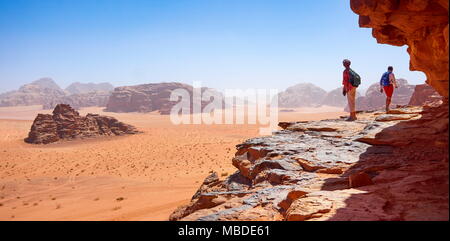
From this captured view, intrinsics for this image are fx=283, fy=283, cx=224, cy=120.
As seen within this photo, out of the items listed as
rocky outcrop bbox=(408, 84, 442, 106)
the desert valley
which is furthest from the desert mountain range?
the desert valley

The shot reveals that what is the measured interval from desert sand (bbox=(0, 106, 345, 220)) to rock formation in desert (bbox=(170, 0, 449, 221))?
12.3ft

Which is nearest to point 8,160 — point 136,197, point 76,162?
point 76,162

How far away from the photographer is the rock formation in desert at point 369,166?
12.4 ft

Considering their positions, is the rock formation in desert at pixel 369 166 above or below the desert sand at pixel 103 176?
above

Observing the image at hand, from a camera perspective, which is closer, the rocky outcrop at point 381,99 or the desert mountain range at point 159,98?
the rocky outcrop at point 381,99

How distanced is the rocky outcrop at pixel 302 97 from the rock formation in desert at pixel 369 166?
11218cm

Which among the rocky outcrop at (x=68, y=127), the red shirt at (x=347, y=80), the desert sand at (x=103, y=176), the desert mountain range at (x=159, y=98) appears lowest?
the desert sand at (x=103, y=176)

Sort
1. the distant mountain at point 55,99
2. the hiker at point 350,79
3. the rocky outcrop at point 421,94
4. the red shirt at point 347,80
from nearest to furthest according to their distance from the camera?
1. the hiker at point 350,79
2. the red shirt at point 347,80
3. the rocky outcrop at point 421,94
4. the distant mountain at point 55,99

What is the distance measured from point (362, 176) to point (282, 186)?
61.1 inches

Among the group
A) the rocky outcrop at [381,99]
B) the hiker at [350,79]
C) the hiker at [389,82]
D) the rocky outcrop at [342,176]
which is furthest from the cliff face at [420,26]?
the rocky outcrop at [381,99]

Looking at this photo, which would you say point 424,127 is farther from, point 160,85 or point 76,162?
point 160,85

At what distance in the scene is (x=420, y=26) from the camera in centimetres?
542

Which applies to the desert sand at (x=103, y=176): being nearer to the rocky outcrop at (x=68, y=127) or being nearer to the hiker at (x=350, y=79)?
the rocky outcrop at (x=68, y=127)

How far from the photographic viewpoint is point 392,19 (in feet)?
18.7
